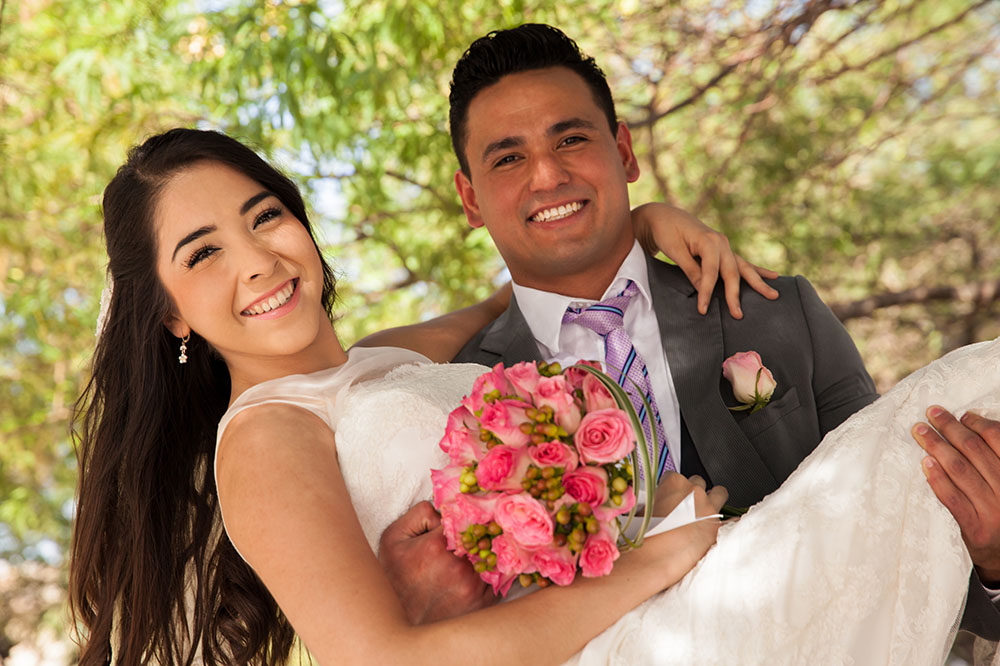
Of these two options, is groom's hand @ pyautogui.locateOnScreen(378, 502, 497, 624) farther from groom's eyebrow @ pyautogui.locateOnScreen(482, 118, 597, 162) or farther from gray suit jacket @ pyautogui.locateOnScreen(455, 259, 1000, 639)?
groom's eyebrow @ pyautogui.locateOnScreen(482, 118, 597, 162)

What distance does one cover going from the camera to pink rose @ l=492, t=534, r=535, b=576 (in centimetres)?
167

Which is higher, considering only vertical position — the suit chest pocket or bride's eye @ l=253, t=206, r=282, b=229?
bride's eye @ l=253, t=206, r=282, b=229

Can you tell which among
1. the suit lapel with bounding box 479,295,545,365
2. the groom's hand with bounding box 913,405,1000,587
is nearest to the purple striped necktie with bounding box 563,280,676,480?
the suit lapel with bounding box 479,295,545,365

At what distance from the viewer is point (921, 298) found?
568 cm

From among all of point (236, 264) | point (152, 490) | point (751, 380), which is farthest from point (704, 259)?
point (152, 490)

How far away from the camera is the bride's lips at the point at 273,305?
2379mm

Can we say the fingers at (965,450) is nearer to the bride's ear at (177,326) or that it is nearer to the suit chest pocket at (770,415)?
the suit chest pocket at (770,415)

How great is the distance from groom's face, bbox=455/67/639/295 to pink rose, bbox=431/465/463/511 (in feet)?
4.81

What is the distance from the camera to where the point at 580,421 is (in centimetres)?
171

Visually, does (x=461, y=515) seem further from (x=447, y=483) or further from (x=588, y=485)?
(x=588, y=485)

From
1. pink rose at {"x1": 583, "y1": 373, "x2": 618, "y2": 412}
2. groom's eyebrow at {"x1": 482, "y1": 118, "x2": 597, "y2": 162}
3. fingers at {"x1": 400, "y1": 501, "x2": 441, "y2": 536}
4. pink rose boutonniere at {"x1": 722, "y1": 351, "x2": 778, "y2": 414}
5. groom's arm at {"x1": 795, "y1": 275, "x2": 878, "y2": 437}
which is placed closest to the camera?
pink rose at {"x1": 583, "y1": 373, "x2": 618, "y2": 412}

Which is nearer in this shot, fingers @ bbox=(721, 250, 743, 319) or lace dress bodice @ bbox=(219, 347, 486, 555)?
lace dress bodice @ bbox=(219, 347, 486, 555)

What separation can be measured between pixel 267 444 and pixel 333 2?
317 centimetres

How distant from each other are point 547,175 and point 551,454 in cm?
163
